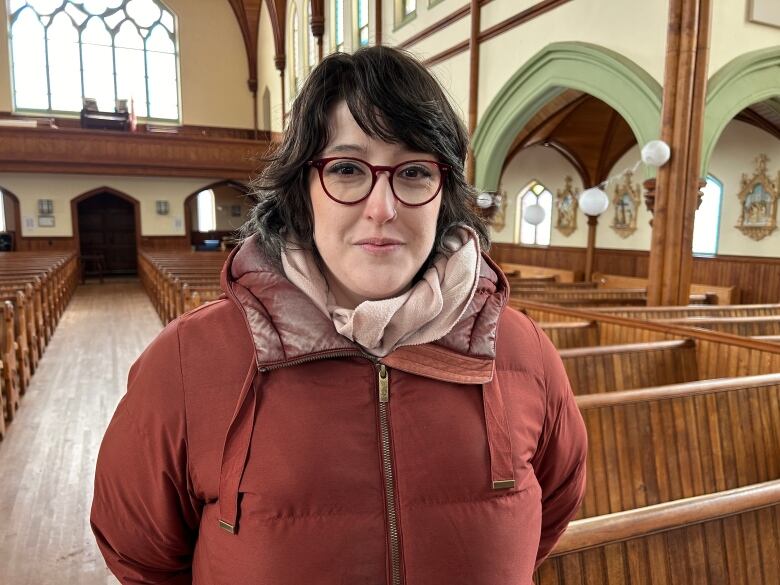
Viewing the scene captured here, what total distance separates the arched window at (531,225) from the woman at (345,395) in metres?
13.3

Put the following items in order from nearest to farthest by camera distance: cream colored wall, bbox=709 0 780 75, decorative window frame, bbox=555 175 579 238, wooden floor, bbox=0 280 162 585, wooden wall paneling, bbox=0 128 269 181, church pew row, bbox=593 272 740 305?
wooden floor, bbox=0 280 162 585
cream colored wall, bbox=709 0 780 75
church pew row, bbox=593 272 740 305
decorative window frame, bbox=555 175 579 238
wooden wall paneling, bbox=0 128 269 181

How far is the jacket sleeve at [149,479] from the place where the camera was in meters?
0.84

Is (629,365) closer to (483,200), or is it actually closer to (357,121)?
(483,200)

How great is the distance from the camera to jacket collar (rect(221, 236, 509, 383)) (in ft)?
2.67

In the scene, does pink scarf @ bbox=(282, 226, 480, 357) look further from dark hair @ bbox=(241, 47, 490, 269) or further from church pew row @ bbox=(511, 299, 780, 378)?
church pew row @ bbox=(511, 299, 780, 378)

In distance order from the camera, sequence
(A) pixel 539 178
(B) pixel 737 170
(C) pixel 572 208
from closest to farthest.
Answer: (B) pixel 737 170
(C) pixel 572 208
(A) pixel 539 178

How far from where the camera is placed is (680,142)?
5191 millimetres

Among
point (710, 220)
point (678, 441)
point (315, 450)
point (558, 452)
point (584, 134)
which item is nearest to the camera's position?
point (315, 450)

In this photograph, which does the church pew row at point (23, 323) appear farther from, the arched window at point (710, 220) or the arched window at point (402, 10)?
the arched window at point (710, 220)

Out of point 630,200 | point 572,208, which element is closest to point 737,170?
point 630,200

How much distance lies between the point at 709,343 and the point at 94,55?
63.5ft

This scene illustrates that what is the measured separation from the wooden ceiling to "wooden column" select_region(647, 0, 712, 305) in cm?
497

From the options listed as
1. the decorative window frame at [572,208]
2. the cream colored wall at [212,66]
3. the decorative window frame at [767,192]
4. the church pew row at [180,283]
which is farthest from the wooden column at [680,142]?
the cream colored wall at [212,66]

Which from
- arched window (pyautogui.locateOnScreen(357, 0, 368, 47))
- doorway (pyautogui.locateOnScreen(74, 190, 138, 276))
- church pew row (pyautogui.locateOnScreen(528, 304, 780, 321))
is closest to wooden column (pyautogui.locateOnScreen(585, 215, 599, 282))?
arched window (pyautogui.locateOnScreen(357, 0, 368, 47))
